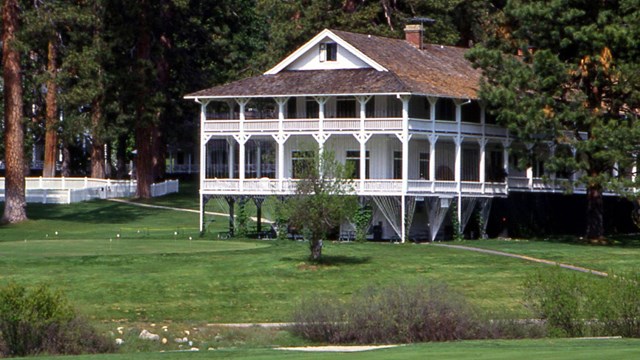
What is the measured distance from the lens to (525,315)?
118 ft

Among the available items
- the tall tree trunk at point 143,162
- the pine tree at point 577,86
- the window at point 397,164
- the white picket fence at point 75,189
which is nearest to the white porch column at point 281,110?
the window at point 397,164

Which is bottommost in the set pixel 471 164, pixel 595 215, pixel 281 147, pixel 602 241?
pixel 602 241

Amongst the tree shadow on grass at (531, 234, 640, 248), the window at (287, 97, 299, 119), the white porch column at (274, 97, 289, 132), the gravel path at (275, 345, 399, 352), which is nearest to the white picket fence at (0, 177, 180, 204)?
the window at (287, 97, 299, 119)

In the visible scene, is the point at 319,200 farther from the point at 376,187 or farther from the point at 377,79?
the point at 377,79

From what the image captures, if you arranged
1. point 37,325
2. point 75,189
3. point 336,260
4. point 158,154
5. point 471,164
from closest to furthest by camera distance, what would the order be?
point 37,325, point 336,260, point 471,164, point 75,189, point 158,154

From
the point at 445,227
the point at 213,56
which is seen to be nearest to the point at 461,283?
the point at 445,227

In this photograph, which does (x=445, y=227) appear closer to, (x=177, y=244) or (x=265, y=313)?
(x=177, y=244)

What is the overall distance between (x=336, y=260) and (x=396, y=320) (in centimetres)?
1350

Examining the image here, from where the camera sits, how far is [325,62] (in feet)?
A: 189

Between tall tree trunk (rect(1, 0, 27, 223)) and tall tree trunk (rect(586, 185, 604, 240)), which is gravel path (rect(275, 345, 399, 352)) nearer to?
tall tree trunk (rect(586, 185, 604, 240))

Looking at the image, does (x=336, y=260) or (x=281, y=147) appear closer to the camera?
(x=336, y=260)

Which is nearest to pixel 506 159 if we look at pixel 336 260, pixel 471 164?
pixel 471 164

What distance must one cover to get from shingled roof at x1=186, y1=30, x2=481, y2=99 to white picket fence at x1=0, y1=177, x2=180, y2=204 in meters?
19.4

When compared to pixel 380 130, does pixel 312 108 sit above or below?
above
